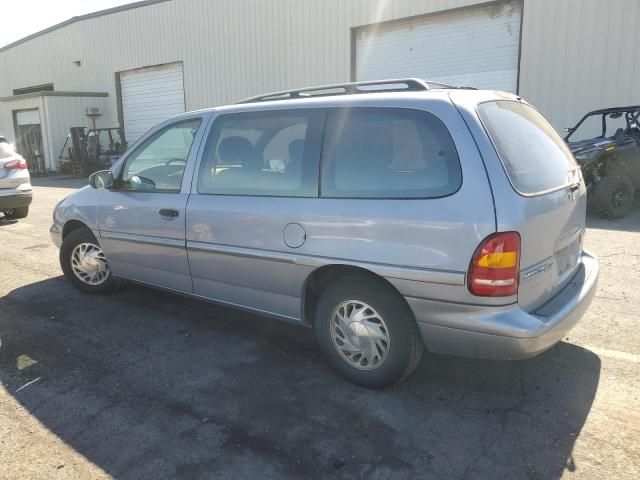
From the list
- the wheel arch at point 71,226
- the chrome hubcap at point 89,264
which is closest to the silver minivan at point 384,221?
the chrome hubcap at point 89,264

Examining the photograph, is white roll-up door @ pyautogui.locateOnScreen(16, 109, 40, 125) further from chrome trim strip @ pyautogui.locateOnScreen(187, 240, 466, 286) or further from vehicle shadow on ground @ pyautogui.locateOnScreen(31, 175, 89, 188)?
chrome trim strip @ pyautogui.locateOnScreen(187, 240, 466, 286)

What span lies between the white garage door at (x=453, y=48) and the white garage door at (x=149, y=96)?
8.55 m

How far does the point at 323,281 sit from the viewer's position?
3318mm

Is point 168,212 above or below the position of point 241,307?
above

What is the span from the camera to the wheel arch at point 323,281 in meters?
3.00

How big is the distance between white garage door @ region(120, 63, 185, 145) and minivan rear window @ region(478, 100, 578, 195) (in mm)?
17888

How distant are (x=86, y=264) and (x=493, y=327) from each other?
392cm

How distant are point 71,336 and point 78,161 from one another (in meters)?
19.0

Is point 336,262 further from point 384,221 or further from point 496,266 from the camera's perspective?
point 496,266

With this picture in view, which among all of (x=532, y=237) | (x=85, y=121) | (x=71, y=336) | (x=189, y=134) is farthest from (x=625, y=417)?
(x=85, y=121)

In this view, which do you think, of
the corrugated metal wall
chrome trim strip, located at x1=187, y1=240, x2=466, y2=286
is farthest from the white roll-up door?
chrome trim strip, located at x1=187, y1=240, x2=466, y2=286

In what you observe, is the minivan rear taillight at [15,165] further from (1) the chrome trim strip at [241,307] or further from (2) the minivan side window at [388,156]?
(2) the minivan side window at [388,156]

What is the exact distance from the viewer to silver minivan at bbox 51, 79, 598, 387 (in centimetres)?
266

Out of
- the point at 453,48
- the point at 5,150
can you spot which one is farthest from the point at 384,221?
the point at 453,48
